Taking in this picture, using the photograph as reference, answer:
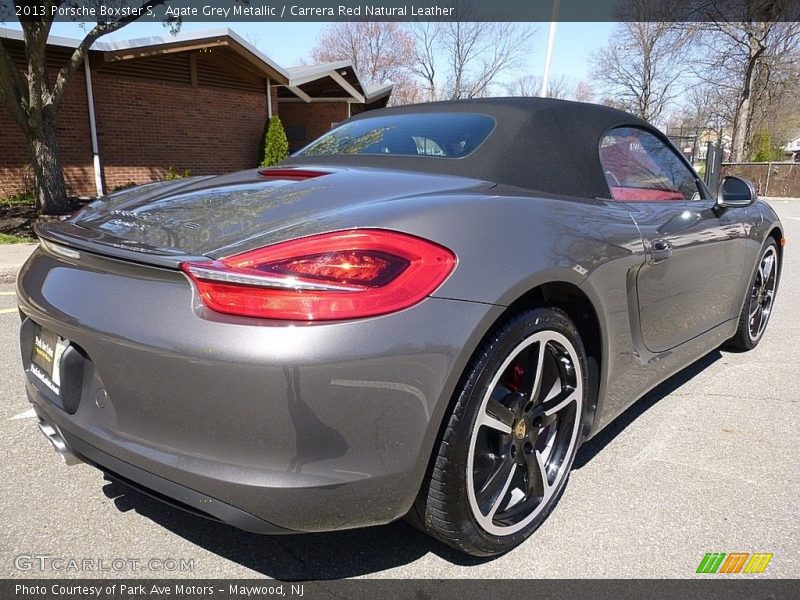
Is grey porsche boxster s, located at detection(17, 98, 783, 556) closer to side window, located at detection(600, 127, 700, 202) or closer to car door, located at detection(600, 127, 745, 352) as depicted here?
car door, located at detection(600, 127, 745, 352)

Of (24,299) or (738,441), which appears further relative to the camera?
(738,441)

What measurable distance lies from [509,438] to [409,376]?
24.7 inches

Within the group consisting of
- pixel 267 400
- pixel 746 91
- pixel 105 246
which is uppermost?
pixel 746 91

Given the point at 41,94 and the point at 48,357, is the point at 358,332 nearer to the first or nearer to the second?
the point at 48,357

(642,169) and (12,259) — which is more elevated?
(642,169)

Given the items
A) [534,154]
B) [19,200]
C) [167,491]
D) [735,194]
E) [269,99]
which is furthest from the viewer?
[269,99]

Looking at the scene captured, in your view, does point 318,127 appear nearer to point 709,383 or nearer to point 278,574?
point 709,383

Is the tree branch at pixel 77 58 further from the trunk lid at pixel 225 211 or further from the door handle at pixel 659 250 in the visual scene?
the door handle at pixel 659 250

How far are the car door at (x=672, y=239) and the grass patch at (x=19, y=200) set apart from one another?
472 inches

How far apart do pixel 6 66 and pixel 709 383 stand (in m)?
9.82

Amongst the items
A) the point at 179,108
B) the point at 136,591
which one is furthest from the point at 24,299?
the point at 179,108

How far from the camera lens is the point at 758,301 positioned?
4.05 metres

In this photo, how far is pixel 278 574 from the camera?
1.87m

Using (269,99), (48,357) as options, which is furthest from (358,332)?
(269,99)
